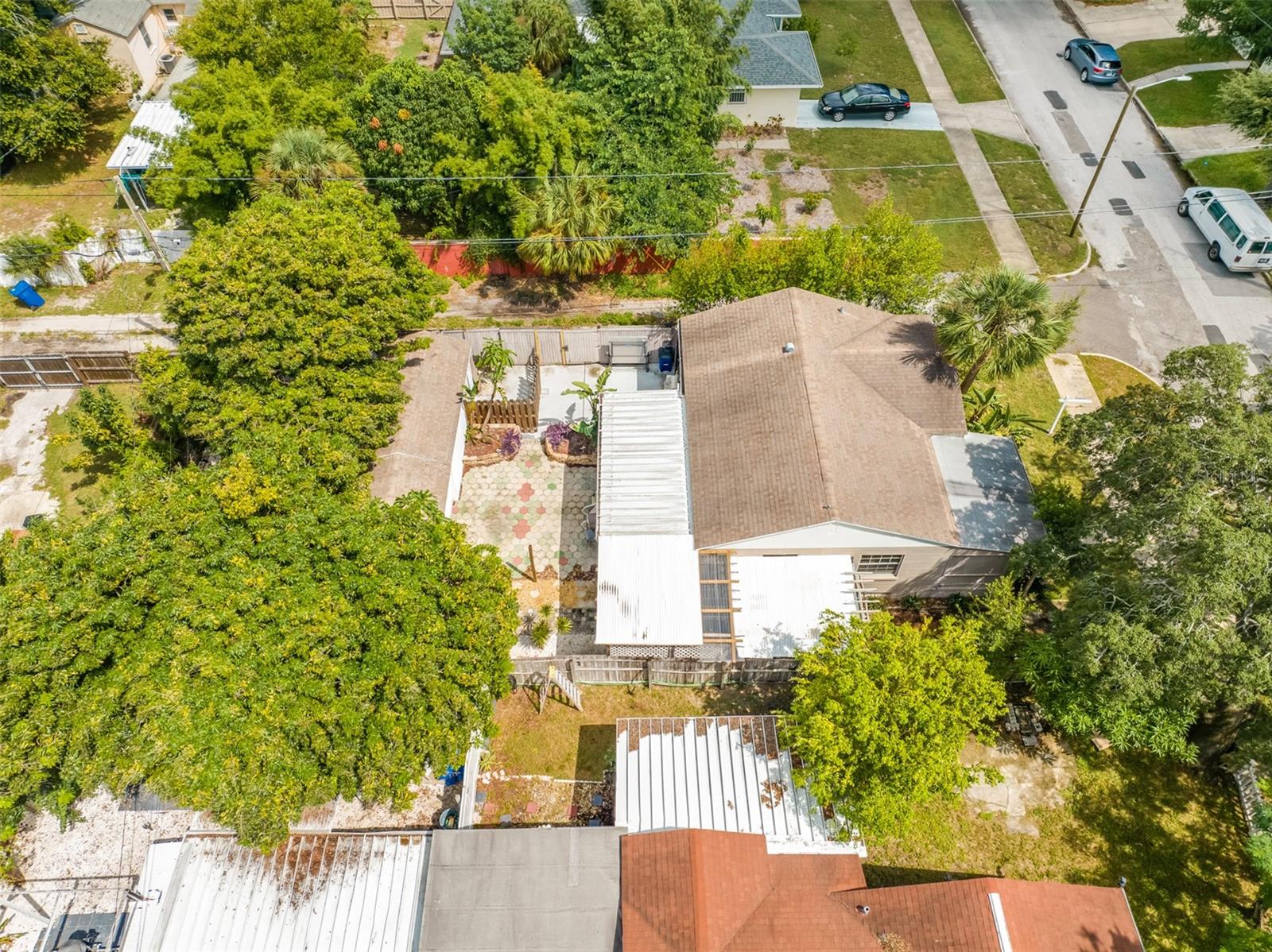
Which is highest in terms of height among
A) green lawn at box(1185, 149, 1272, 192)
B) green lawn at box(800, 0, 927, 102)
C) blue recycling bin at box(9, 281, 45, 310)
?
green lawn at box(800, 0, 927, 102)

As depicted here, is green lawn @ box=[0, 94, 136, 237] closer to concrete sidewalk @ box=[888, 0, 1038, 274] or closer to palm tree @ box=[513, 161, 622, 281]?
palm tree @ box=[513, 161, 622, 281]

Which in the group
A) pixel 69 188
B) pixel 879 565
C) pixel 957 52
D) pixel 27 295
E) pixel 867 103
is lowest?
pixel 879 565

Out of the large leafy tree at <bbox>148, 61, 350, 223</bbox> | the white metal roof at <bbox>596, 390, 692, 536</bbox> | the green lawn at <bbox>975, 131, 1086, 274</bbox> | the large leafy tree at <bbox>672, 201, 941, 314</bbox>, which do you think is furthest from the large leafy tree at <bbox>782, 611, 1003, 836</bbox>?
the large leafy tree at <bbox>148, 61, 350, 223</bbox>

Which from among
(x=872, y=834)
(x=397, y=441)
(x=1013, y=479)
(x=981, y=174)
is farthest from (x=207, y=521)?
(x=981, y=174)

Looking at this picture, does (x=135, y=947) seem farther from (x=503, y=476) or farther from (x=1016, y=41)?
(x=1016, y=41)

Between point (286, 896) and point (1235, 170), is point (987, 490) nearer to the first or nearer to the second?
point (286, 896)

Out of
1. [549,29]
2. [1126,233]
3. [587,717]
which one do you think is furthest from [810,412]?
[549,29]

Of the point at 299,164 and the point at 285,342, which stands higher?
the point at 299,164

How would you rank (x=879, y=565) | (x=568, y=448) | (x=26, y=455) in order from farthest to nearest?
(x=568, y=448) < (x=26, y=455) < (x=879, y=565)
